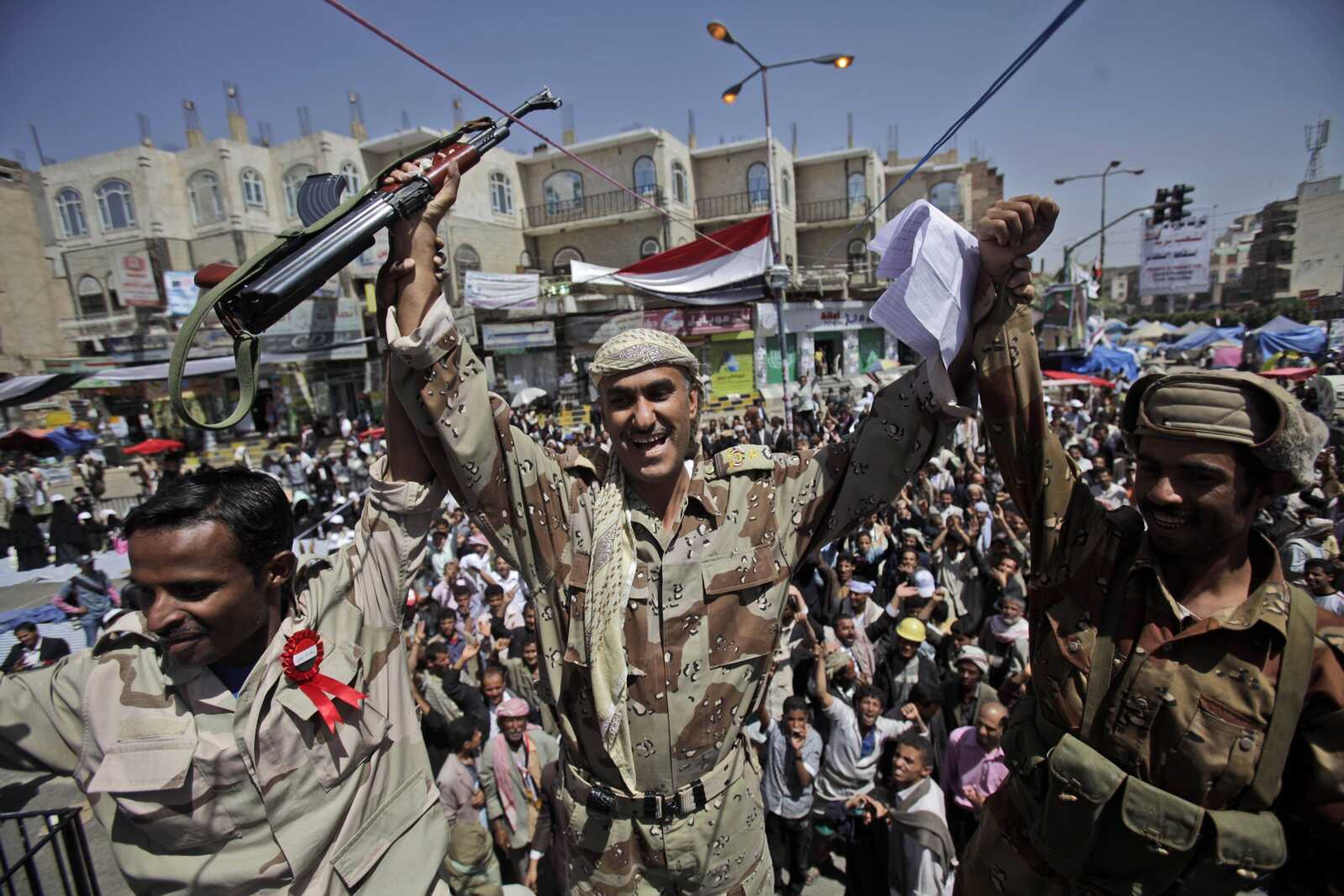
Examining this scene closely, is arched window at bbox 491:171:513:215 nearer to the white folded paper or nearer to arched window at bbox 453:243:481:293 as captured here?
arched window at bbox 453:243:481:293

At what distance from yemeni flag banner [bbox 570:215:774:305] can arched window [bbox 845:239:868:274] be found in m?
23.9

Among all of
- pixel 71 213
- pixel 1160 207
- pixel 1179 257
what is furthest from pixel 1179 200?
pixel 71 213

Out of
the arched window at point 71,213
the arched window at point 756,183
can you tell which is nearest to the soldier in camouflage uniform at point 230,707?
the arched window at point 756,183

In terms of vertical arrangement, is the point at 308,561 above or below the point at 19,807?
above

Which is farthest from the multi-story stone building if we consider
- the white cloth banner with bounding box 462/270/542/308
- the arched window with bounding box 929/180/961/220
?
the arched window with bounding box 929/180/961/220

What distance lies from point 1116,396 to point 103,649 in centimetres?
2268

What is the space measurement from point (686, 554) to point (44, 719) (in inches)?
69.1

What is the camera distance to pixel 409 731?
6.73 ft

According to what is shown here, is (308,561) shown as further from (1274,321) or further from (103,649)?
(1274,321)

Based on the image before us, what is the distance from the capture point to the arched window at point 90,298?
28703 mm

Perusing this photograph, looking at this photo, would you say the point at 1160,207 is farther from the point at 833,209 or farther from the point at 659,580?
the point at 833,209

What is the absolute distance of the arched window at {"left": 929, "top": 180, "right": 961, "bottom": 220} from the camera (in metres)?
39.8

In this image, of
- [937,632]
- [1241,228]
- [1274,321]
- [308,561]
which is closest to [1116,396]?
[1274,321]

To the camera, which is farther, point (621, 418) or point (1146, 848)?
point (621, 418)
